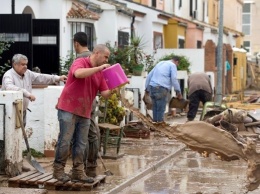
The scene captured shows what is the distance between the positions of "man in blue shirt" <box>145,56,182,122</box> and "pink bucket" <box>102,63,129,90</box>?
7.69 meters

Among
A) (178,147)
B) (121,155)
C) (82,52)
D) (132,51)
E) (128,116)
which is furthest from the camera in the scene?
(132,51)

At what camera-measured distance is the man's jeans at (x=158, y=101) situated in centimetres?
1812

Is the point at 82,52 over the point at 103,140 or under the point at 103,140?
over

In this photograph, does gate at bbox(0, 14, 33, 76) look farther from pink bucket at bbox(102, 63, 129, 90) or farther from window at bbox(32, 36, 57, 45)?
pink bucket at bbox(102, 63, 129, 90)

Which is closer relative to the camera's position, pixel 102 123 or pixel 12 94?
pixel 12 94

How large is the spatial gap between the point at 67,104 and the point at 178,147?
233 inches

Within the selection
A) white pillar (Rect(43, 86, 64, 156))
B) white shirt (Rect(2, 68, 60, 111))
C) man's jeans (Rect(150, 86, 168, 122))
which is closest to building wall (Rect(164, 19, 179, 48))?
man's jeans (Rect(150, 86, 168, 122))

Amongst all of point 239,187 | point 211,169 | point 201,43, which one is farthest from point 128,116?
point 201,43

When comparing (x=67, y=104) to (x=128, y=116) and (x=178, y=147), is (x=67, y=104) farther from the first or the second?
(x=128, y=116)

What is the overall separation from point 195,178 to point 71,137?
8.85 ft

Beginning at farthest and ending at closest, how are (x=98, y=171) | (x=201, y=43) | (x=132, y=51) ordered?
(x=201, y=43), (x=132, y=51), (x=98, y=171)

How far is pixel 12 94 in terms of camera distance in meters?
11.2

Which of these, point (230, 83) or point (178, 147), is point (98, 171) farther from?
point (230, 83)

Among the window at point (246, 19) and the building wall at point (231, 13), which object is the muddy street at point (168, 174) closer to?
the building wall at point (231, 13)
